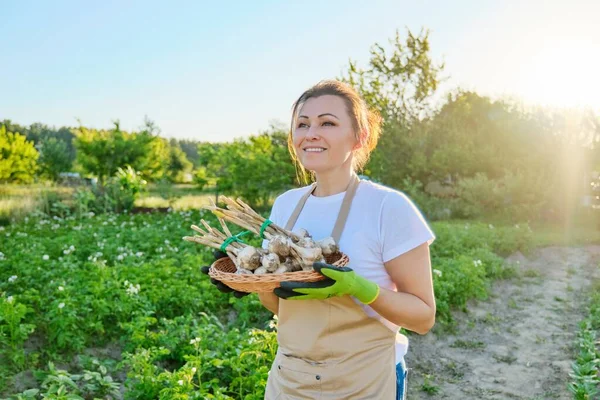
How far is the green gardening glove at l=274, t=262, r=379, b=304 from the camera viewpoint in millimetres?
1384

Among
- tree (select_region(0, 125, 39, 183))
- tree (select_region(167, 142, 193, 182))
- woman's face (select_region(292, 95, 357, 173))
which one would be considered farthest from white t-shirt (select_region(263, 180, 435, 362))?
tree (select_region(167, 142, 193, 182))

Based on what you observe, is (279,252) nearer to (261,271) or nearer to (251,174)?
(261,271)

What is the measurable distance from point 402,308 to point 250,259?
0.45 m

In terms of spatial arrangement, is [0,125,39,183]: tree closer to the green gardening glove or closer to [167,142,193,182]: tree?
[167,142,193,182]: tree

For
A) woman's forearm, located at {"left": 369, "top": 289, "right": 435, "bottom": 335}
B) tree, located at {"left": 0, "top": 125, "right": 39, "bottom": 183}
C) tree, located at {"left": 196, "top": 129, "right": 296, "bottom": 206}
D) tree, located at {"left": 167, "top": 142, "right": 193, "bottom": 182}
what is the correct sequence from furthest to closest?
tree, located at {"left": 167, "top": 142, "right": 193, "bottom": 182} < tree, located at {"left": 0, "top": 125, "right": 39, "bottom": 183} < tree, located at {"left": 196, "top": 129, "right": 296, "bottom": 206} < woman's forearm, located at {"left": 369, "top": 289, "right": 435, "bottom": 335}

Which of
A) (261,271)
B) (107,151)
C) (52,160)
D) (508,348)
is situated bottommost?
(508,348)

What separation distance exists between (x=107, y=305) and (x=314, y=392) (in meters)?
3.01

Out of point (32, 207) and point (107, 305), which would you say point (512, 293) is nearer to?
point (107, 305)

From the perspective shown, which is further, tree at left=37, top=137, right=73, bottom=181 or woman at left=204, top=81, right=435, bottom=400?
tree at left=37, top=137, right=73, bottom=181

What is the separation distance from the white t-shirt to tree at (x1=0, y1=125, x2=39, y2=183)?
25.1m

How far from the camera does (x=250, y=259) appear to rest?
163 centimetres

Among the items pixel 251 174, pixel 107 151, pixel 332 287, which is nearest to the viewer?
pixel 332 287

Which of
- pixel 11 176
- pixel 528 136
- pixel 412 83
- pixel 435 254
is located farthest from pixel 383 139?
pixel 11 176

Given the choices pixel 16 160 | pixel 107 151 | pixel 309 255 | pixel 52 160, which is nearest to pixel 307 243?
pixel 309 255
